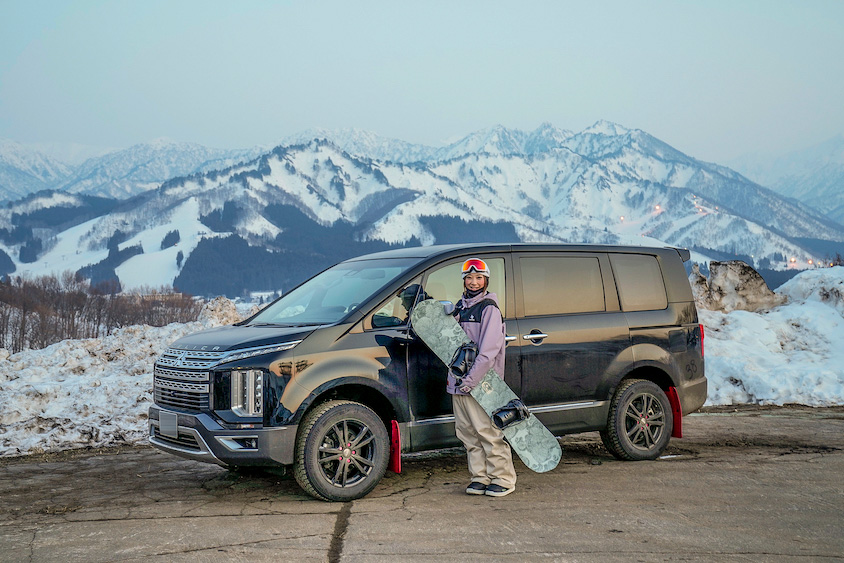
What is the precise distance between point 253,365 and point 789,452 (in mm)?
5555

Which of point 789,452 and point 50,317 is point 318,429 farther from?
point 50,317

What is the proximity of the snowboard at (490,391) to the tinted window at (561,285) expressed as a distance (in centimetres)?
102

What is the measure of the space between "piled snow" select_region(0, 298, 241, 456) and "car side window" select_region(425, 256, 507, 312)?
15.2 feet

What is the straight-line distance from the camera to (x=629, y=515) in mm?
5551

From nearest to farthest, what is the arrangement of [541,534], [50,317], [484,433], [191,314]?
[541,534] → [484,433] → [50,317] → [191,314]

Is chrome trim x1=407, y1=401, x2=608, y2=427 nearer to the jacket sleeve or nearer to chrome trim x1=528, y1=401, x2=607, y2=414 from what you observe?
chrome trim x1=528, y1=401, x2=607, y2=414

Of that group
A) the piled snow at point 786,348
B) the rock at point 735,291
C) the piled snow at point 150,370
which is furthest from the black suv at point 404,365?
the rock at point 735,291

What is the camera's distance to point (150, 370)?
12.3m

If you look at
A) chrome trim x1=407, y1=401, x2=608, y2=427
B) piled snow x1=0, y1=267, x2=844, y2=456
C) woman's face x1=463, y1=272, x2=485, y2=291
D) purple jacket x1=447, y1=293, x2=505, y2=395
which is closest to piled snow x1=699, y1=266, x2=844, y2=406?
piled snow x1=0, y1=267, x2=844, y2=456

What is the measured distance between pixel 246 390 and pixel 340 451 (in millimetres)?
847

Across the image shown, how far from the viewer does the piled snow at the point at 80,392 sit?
9.02 meters

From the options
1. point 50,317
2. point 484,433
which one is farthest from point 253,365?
point 50,317

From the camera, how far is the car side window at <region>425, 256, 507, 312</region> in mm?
6523

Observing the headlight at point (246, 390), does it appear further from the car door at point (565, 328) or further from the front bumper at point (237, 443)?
the car door at point (565, 328)
